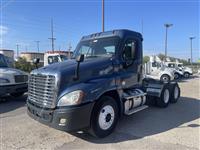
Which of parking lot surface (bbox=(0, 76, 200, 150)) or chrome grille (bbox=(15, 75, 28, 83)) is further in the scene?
chrome grille (bbox=(15, 75, 28, 83))

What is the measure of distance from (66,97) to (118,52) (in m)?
2.01

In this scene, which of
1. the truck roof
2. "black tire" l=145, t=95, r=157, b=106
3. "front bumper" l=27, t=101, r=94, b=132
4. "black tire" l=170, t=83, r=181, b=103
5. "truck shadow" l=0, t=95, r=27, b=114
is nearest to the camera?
"front bumper" l=27, t=101, r=94, b=132

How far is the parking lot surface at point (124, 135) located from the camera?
15.2 feet

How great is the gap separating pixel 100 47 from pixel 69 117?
2372mm

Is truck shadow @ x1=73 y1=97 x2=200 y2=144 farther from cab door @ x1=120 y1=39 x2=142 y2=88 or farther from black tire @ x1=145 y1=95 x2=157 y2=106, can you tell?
cab door @ x1=120 y1=39 x2=142 y2=88

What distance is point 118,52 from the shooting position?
18.8ft

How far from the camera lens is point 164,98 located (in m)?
8.48

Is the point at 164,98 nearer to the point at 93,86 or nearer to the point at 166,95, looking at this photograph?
the point at 166,95

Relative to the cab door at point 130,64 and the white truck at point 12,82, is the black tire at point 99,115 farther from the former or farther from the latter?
the white truck at point 12,82

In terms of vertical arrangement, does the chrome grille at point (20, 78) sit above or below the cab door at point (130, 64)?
below

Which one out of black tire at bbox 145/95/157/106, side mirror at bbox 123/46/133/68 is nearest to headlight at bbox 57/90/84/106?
side mirror at bbox 123/46/133/68

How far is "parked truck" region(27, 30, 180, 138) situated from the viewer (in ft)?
14.7

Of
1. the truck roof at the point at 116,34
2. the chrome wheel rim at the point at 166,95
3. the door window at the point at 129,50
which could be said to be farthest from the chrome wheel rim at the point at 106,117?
the chrome wheel rim at the point at 166,95

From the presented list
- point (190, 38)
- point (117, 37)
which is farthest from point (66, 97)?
point (190, 38)
